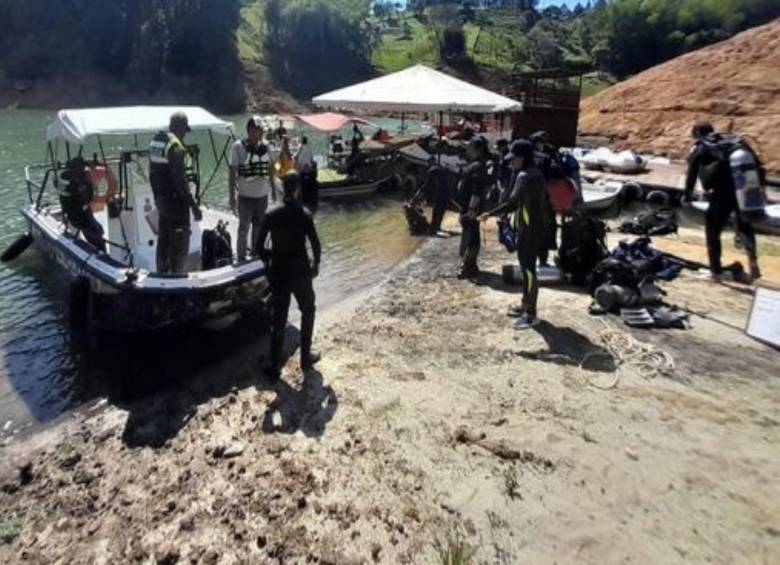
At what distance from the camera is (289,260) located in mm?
6348

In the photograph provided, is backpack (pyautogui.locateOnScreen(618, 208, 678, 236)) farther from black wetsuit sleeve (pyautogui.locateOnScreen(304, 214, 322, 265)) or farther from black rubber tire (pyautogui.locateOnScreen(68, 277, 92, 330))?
black rubber tire (pyautogui.locateOnScreen(68, 277, 92, 330))

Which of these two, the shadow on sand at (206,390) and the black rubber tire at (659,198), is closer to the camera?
the shadow on sand at (206,390)

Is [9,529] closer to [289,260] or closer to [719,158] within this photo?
[289,260]

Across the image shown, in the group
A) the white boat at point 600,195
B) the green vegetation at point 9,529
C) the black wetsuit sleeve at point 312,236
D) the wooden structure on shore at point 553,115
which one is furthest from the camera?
the wooden structure on shore at point 553,115

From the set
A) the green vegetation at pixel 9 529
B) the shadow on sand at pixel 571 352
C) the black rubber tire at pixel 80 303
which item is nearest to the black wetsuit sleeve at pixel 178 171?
the black rubber tire at pixel 80 303

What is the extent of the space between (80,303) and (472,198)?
5.45 meters

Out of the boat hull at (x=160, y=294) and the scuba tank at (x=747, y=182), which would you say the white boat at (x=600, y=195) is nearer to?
the scuba tank at (x=747, y=182)

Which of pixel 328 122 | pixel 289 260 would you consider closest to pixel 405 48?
pixel 328 122

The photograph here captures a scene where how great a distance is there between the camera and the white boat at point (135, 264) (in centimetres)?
725

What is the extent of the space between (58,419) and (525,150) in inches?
221

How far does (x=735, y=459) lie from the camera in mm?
4770

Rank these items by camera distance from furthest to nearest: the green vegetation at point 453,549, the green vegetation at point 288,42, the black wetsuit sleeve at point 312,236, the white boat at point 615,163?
the green vegetation at point 288,42, the white boat at point 615,163, the black wetsuit sleeve at point 312,236, the green vegetation at point 453,549

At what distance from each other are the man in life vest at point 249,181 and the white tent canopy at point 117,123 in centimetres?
43

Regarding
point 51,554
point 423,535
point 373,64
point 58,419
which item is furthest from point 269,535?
point 373,64
